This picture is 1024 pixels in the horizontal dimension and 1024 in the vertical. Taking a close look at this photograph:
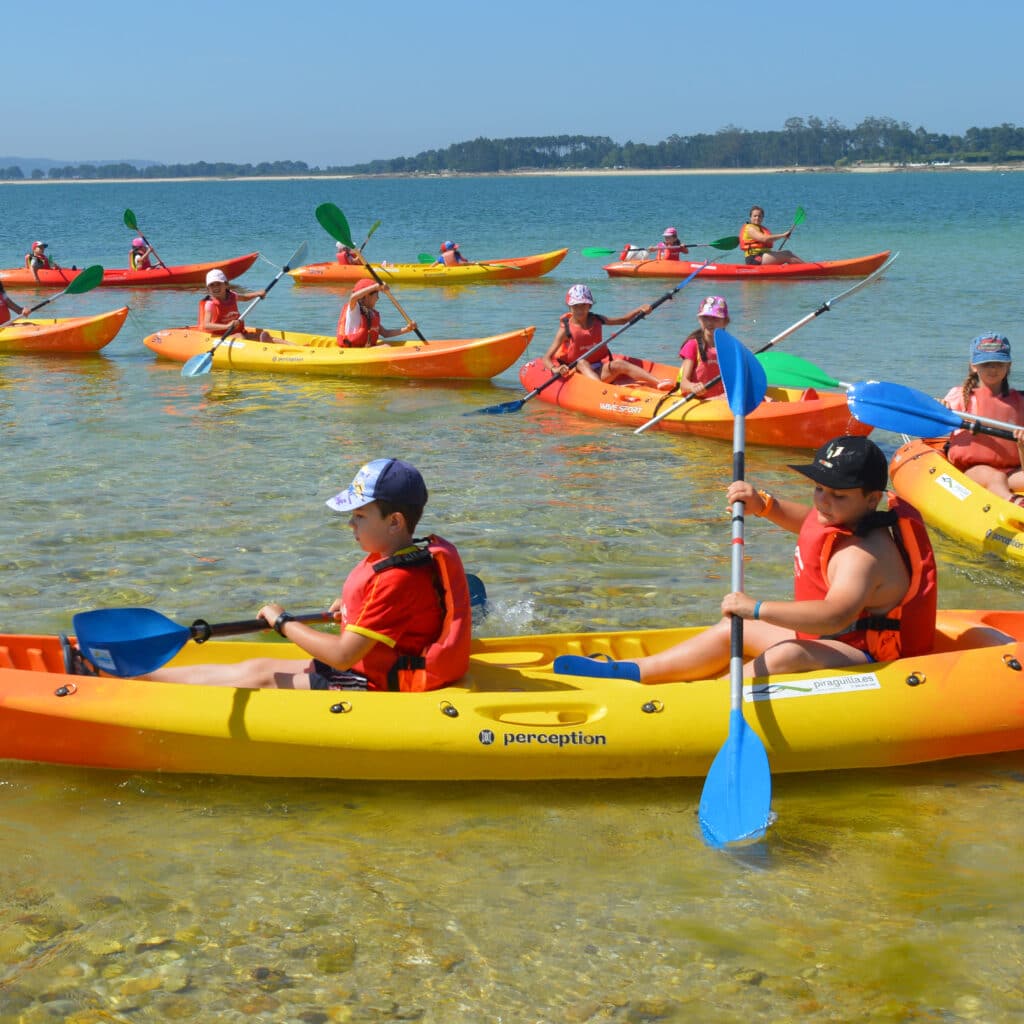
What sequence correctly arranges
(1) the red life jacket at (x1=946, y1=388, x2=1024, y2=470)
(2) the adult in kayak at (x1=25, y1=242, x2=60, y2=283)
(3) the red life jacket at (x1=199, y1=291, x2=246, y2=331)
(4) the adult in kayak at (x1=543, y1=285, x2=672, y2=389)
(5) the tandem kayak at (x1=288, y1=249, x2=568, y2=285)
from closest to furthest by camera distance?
(1) the red life jacket at (x1=946, y1=388, x2=1024, y2=470)
(4) the adult in kayak at (x1=543, y1=285, x2=672, y2=389)
(3) the red life jacket at (x1=199, y1=291, x2=246, y2=331)
(2) the adult in kayak at (x1=25, y1=242, x2=60, y2=283)
(5) the tandem kayak at (x1=288, y1=249, x2=568, y2=285)

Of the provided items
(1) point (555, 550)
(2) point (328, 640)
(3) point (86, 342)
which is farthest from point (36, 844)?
(3) point (86, 342)

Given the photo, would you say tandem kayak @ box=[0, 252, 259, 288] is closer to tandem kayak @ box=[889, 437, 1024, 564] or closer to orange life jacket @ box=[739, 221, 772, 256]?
orange life jacket @ box=[739, 221, 772, 256]

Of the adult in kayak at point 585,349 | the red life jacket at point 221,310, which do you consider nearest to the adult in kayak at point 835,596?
the adult in kayak at point 585,349

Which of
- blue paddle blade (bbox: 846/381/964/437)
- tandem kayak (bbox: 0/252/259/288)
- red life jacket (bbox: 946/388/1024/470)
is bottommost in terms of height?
red life jacket (bbox: 946/388/1024/470)

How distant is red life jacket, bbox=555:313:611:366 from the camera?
1180cm

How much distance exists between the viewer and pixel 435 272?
76.9 ft

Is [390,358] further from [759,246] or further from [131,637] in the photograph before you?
[759,246]

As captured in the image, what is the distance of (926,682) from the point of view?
4648 mm

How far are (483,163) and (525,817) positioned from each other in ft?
636

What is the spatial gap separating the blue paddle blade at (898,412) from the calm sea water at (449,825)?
945 mm

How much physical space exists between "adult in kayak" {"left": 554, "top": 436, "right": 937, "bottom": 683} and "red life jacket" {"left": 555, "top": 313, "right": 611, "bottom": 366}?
7.02 m

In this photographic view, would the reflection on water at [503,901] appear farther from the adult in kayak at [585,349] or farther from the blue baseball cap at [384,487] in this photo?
the adult in kayak at [585,349]

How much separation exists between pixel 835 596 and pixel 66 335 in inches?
505

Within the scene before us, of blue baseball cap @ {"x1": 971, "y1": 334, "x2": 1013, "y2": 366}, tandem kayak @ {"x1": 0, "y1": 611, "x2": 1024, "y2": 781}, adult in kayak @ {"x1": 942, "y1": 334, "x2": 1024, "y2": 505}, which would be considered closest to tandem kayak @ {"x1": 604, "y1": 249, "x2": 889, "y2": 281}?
adult in kayak @ {"x1": 942, "y1": 334, "x2": 1024, "y2": 505}
